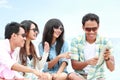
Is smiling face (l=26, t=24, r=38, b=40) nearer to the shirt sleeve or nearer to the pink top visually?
the pink top

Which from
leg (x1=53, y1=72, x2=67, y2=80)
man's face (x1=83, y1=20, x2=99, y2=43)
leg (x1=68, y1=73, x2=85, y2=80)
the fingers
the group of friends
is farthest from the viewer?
the fingers

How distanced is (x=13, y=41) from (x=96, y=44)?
54.3 inches

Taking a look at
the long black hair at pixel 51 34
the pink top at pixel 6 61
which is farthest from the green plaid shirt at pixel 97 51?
the pink top at pixel 6 61

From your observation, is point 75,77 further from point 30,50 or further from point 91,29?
point 30,50

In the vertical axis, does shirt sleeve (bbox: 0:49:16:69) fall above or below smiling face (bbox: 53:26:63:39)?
below

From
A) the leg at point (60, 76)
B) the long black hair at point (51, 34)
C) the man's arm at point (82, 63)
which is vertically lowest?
the leg at point (60, 76)

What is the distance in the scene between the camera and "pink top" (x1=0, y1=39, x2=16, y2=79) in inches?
203

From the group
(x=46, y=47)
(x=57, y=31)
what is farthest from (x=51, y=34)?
A: (x=46, y=47)

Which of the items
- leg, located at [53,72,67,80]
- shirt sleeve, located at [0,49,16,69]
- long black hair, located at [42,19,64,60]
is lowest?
leg, located at [53,72,67,80]

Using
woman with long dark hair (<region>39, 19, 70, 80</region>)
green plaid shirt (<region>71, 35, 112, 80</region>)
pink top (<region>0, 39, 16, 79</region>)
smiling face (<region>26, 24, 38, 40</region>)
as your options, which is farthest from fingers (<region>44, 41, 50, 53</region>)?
pink top (<region>0, 39, 16, 79</region>)

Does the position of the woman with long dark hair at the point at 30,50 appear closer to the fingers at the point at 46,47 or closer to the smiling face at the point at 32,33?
the smiling face at the point at 32,33

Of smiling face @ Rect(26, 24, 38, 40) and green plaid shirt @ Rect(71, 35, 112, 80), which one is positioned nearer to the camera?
green plaid shirt @ Rect(71, 35, 112, 80)

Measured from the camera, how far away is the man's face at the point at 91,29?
5.61m

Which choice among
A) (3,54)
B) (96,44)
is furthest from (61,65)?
(3,54)
